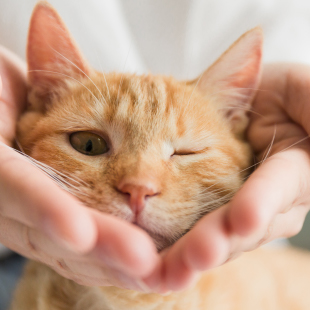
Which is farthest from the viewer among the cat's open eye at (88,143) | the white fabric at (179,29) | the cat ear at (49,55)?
the white fabric at (179,29)

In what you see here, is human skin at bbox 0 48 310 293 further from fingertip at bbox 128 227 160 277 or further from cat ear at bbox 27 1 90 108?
cat ear at bbox 27 1 90 108

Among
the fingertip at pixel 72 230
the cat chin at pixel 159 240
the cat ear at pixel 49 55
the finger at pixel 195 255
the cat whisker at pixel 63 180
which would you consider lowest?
the cat chin at pixel 159 240

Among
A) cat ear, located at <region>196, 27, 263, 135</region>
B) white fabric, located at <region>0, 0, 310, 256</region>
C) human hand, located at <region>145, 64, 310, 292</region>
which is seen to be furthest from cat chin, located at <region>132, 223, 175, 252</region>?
white fabric, located at <region>0, 0, 310, 256</region>

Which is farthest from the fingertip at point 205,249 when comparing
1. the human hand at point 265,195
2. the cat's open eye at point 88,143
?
the cat's open eye at point 88,143

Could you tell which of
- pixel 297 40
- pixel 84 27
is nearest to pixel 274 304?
pixel 297 40

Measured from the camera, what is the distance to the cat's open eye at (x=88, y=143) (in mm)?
896

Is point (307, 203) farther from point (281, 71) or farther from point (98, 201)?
point (98, 201)

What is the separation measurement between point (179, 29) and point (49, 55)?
2.81 feet

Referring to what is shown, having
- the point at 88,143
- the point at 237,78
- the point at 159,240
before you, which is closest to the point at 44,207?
the point at 159,240

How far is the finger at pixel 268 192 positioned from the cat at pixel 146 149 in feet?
0.61

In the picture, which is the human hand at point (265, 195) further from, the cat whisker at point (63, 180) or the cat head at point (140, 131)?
the cat whisker at point (63, 180)

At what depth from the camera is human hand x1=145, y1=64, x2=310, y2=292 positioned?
50cm

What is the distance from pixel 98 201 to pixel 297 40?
148 cm

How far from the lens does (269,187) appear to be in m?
0.58
